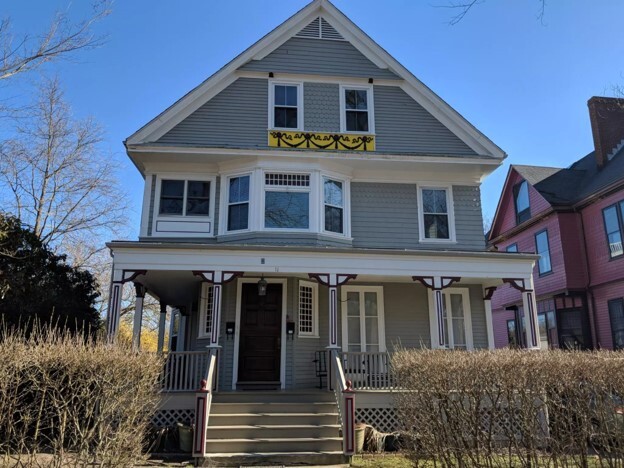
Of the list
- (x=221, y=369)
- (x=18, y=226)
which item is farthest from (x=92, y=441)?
(x=18, y=226)

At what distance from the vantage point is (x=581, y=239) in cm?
1961

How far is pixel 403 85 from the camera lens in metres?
14.7

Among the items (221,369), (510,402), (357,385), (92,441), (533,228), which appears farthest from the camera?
(533,228)

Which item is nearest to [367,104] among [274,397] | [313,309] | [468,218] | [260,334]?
[468,218]

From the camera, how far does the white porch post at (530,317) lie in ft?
38.3

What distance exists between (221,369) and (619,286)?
1434cm

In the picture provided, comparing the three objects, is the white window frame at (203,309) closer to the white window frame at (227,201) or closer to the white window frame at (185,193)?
the white window frame at (227,201)

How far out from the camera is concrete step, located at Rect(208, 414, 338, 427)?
9.34m

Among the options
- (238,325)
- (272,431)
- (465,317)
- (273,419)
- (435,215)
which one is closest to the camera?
(272,431)

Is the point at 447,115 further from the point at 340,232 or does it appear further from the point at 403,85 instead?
the point at 340,232

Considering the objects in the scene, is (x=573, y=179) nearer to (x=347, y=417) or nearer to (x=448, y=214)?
(x=448, y=214)

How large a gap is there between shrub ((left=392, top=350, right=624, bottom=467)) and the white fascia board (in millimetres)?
4888

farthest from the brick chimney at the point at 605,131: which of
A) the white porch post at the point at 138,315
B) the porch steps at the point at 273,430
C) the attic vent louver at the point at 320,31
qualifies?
the white porch post at the point at 138,315

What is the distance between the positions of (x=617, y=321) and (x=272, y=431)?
566 inches
